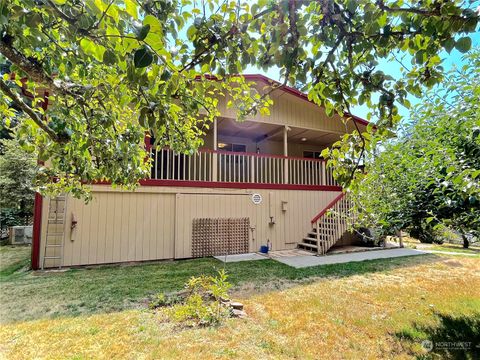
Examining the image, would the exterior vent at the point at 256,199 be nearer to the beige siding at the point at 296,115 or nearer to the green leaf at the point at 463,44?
the beige siding at the point at 296,115

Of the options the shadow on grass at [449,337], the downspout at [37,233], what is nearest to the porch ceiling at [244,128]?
the downspout at [37,233]

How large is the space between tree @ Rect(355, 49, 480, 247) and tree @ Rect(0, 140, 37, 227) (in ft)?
44.3

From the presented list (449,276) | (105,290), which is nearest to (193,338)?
(105,290)

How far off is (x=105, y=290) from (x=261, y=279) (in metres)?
2.95

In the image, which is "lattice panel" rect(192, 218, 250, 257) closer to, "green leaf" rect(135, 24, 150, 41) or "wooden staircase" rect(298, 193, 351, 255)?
"wooden staircase" rect(298, 193, 351, 255)

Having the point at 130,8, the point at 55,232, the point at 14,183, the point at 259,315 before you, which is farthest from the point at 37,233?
the point at 14,183

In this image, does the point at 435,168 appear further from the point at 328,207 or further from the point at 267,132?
the point at 267,132

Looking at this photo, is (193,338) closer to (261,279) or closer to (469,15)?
(261,279)

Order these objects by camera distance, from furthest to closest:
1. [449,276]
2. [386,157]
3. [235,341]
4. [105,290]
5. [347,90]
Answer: [449,276], [105,290], [386,157], [235,341], [347,90]

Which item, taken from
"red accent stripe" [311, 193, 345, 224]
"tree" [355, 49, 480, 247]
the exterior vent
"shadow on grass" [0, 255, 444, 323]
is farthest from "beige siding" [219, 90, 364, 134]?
"tree" [355, 49, 480, 247]

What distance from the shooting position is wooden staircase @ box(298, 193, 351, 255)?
8.26 metres

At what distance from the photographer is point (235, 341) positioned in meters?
2.99

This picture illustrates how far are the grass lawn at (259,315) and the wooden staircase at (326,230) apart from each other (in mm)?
1982

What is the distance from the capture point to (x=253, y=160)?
348 inches
